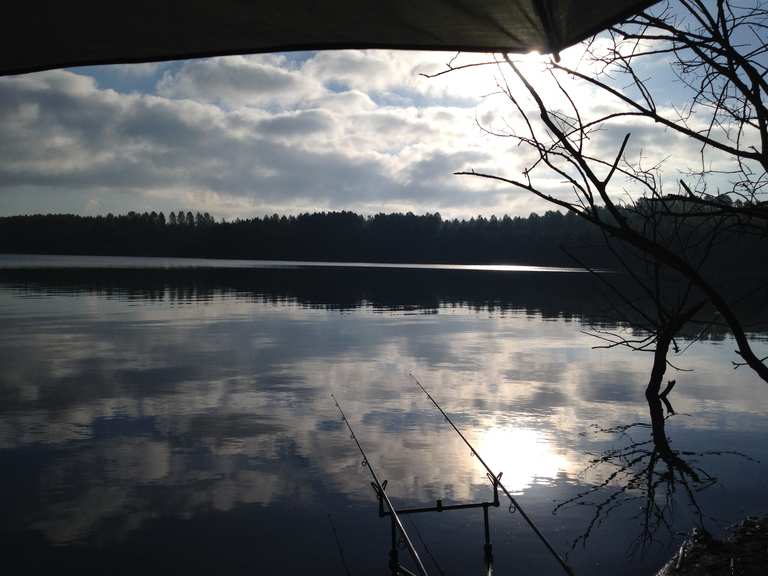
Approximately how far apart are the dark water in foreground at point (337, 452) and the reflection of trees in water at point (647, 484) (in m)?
0.04

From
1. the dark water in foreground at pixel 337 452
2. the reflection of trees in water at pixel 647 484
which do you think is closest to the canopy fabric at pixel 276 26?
the dark water in foreground at pixel 337 452

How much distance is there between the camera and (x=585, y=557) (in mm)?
7961

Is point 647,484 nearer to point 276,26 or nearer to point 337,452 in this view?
point 337,452

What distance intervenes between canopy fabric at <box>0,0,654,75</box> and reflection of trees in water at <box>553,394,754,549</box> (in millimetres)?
7706

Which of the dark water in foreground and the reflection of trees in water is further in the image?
the reflection of trees in water

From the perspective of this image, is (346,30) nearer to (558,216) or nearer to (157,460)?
(157,460)

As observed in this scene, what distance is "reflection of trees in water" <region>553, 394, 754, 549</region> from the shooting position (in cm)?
902

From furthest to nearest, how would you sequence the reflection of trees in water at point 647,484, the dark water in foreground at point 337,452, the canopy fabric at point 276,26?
the reflection of trees in water at point 647,484 < the dark water in foreground at point 337,452 < the canopy fabric at point 276,26

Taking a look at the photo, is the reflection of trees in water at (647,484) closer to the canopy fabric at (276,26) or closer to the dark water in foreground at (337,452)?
the dark water in foreground at (337,452)

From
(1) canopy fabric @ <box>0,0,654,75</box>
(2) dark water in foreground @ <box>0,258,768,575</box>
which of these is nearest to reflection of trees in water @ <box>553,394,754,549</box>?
(2) dark water in foreground @ <box>0,258,768,575</box>

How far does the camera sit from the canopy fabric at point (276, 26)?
2059 millimetres

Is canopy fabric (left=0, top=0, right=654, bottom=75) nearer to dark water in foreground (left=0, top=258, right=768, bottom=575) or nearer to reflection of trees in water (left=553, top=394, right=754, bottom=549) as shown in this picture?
dark water in foreground (left=0, top=258, right=768, bottom=575)

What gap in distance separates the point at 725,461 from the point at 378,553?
25.4 feet

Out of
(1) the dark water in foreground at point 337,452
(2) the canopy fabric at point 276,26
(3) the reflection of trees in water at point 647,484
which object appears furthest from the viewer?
(3) the reflection of trees in water at point 647,484
